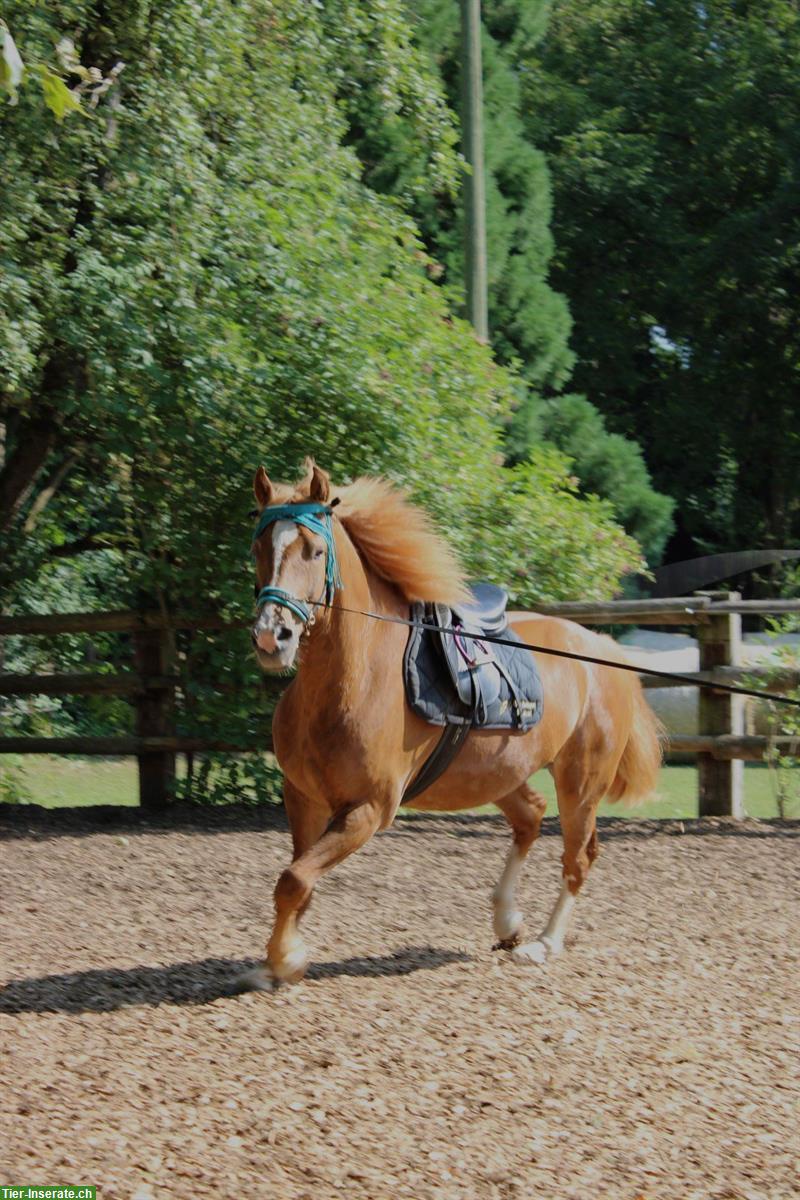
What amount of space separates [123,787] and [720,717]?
750cm

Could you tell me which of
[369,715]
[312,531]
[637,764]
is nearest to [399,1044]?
[369,715]

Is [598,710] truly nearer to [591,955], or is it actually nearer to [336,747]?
[591,955]

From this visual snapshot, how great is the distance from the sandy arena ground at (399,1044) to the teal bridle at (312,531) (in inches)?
59.1

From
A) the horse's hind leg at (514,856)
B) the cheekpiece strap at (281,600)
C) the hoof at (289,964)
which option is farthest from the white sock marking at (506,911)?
the cheekpiece strap at (281,600)

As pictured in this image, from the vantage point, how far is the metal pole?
13008 millimetres

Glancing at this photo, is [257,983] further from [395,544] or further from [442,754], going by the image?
[395,544]

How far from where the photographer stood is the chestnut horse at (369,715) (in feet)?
17.2

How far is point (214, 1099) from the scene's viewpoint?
4297 mm

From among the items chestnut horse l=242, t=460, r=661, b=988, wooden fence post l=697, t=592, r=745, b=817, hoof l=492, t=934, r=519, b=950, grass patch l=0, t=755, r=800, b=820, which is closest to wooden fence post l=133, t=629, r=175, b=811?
grass patch l=0, t=755, r=800, b=820

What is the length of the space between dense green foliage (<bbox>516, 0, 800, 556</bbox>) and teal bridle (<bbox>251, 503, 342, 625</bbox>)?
2400 centimetres

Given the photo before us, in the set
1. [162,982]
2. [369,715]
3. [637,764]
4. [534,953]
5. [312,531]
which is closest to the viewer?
[312,531]

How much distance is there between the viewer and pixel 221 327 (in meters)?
10.4

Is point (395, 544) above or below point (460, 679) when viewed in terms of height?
above

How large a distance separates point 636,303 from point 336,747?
89.4ft
